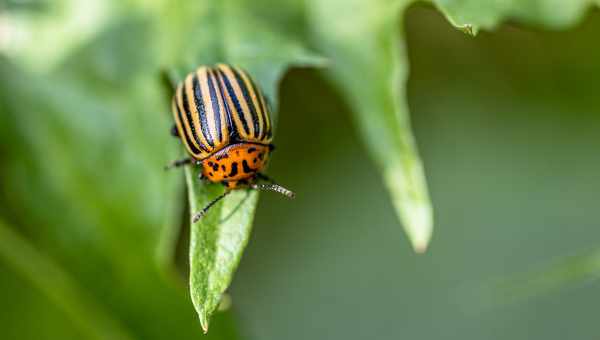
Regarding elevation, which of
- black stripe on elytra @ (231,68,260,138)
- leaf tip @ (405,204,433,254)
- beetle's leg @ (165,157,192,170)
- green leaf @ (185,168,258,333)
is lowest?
leaf tip @ (405,204,433,254)

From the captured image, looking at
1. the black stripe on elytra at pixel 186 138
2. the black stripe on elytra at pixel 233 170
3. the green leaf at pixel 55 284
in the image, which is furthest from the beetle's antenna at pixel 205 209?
the green leaf at pixel 55 284

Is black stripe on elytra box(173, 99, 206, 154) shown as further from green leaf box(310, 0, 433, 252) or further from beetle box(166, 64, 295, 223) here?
green leaf box(310, 0, 433, 252)

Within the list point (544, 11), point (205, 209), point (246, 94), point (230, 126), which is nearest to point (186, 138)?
point (230, 126)

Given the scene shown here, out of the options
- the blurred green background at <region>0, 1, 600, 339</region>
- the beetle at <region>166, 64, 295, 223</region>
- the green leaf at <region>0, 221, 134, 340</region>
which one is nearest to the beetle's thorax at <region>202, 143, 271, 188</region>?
the beetle at <region>166, 64, 295, 223</region>

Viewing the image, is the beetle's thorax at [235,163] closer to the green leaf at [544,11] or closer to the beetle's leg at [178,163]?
the beetle's leg at [178,163]

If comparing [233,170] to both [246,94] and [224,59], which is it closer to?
[246,94]

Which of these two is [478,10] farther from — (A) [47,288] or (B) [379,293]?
(A) [47,288]
